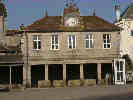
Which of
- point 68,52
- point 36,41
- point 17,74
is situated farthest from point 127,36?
point 17,74

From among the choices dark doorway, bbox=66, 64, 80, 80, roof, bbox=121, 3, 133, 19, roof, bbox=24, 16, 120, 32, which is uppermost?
roof, bbox=121, 3, 133, 19

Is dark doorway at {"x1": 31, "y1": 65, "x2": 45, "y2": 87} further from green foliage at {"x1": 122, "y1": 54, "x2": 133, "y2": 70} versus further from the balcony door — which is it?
green foliage at {"x1": 122, "y1": 54, "x2": 133, "y2": 70}

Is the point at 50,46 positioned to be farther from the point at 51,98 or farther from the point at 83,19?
the point at 51,98

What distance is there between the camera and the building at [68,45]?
29156 millimetres

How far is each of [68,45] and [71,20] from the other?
2.79 meters

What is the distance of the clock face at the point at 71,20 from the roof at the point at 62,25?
18.9 inches

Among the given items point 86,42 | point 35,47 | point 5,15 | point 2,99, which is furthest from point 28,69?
point 5,15

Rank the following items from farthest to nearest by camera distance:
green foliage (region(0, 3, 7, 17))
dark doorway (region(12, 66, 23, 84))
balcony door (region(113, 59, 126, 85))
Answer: green foliage (region(0, 3, 7, 17)) → dark doorway (region(12, 66, 23, 84)) → balcony door (region(113, 59, 126, 85))

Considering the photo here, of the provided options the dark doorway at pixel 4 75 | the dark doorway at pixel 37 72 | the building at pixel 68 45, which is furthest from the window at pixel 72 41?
the dark doorway at pixel 4 75

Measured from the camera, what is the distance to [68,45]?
96.4 ft

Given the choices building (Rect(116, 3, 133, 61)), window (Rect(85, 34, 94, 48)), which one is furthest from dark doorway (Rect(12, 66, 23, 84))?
building (Rect(116, 3, 133, 61))

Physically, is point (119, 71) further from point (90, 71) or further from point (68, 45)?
point (68, 45)

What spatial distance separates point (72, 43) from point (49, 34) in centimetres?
264

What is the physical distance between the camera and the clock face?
29.8 metres
